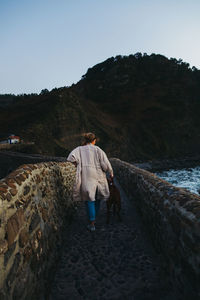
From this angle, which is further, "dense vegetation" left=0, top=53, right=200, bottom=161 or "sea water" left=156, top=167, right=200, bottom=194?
"dense vegetation" left=0, top=53, right=200, bottom=161

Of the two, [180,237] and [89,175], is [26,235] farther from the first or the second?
[89,175]

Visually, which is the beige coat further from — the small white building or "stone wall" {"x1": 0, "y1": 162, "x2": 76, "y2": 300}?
the small white building

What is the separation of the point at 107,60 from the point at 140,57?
13.4 meters

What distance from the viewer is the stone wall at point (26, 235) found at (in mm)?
1666

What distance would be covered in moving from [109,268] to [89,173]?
5.60 feet

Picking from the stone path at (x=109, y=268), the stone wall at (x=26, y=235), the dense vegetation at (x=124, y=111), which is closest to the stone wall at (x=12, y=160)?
the dense vegetation at (x=124, y=111)

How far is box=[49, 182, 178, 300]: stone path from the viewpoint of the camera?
8.07 feet

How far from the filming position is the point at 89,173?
159 inches

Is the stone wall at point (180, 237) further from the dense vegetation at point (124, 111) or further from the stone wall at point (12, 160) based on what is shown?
the dense vegetation at point (124, 111)

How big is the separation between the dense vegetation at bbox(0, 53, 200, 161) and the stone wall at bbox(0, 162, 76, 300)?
87.9ft

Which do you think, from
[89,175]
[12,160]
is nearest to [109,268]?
[89,175]

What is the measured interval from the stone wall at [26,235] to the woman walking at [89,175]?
79 centimetres

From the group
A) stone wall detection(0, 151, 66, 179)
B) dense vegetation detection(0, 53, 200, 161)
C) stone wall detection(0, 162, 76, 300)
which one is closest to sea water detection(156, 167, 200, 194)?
stone wall detection(0, 151, 66, 179)

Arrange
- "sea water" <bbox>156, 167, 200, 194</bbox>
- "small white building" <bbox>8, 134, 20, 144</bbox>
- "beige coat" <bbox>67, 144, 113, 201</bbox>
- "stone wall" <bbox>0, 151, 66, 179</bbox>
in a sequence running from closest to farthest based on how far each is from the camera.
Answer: "beige coat" <bbox>67, 144, 113, 201</bbox>
"stone wall" <bbox>0, 151, 66, 179</bbox>
"sea water" <bbox>156, 167, 200, 194</bbox>
"small white building" <bbox>8, 134, 20, 144</bbox>
